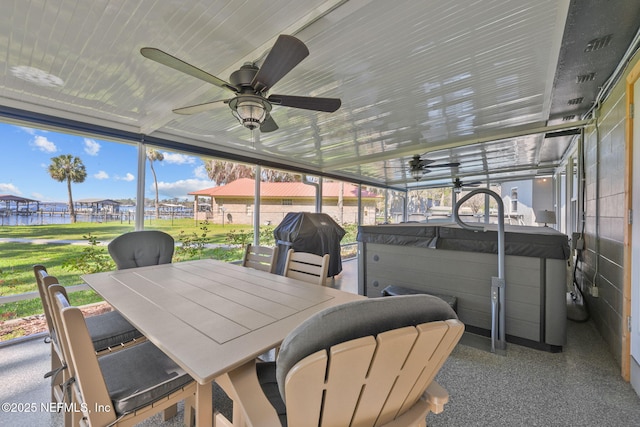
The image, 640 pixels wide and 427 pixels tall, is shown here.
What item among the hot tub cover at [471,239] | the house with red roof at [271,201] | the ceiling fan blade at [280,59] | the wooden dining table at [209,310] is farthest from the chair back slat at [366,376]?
the house with red roof at [271,201]

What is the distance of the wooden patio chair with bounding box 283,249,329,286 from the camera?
6.85 feet

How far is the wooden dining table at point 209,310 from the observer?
1045 mm

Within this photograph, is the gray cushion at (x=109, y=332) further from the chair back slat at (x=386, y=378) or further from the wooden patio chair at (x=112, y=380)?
the chair back slat at (x=386, y=378)

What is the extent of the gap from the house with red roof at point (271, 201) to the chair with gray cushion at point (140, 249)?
6.91 ft

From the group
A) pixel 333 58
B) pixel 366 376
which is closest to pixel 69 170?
pixel 333 58

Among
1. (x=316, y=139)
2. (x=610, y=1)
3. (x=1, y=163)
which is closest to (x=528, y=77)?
(x=610, y=1)

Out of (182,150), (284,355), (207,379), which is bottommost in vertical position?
(207,379)

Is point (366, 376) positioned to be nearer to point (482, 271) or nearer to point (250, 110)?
point (250, 110)

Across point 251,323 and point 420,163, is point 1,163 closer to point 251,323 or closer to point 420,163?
point 251,323

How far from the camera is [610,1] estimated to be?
1423 mm

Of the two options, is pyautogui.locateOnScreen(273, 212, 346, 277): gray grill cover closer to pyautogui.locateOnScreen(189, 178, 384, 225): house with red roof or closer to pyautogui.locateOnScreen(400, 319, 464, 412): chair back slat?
pyautogui.locateOnScreen(189, 178, 384, 225): house with red roof

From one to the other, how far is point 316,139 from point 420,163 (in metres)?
2.13

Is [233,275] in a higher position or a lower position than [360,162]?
lower

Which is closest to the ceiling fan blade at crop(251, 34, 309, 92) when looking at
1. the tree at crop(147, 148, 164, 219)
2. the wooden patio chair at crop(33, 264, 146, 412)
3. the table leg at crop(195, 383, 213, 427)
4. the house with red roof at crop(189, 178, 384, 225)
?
the table leg at crop(195, 383, 213, 427)
